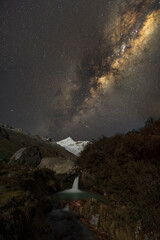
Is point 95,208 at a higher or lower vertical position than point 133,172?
lower

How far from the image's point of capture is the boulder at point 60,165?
19403 mm

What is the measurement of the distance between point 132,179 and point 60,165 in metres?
15.2

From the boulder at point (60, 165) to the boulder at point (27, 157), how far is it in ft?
12.9

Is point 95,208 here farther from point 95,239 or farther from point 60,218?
point 60,218

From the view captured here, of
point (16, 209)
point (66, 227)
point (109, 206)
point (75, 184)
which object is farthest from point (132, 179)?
point (75, 184)

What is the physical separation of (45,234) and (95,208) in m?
2.92

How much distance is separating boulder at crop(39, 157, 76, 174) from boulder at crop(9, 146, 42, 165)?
12.9ft

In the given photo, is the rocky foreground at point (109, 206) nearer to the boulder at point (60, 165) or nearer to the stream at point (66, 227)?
the stream at point (66, 227)

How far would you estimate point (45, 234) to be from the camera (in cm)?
630

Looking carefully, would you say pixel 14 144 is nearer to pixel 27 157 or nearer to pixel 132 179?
pixel 27 157

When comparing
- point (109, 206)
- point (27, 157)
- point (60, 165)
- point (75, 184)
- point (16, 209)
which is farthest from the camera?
point (27, 157)

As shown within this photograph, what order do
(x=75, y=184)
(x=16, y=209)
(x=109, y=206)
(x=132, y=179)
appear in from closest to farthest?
(x=16, y=209) < (x=109, y=206) < (x=132, y=179) < (x=75, y=184)

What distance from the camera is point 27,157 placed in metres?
24.8

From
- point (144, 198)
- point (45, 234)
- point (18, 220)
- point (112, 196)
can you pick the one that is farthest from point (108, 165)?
point (18, 220)
